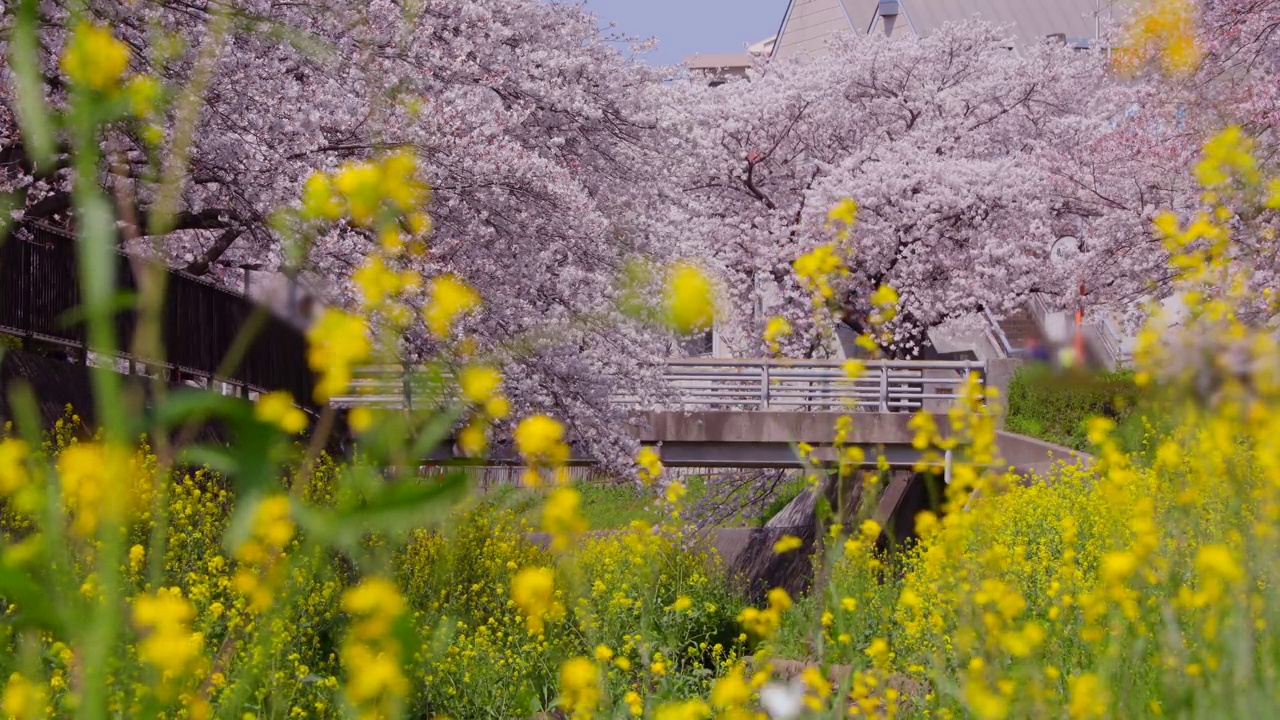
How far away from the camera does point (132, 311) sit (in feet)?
35.9

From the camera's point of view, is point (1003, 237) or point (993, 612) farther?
point (1003, 237)

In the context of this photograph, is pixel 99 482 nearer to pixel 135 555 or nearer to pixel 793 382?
pixel 135 555

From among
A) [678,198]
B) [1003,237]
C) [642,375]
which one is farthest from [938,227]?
[642,375]

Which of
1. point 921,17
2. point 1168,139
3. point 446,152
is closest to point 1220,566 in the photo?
point 446,152

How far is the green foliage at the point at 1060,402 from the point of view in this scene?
17.3 meters

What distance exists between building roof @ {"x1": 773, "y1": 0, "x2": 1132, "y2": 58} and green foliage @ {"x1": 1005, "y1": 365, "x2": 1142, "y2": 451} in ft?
68.0

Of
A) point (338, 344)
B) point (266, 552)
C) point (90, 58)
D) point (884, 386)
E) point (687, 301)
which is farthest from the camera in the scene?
point (884, 386)

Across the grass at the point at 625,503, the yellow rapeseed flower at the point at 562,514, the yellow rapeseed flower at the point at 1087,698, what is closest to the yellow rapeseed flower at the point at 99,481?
the yellow rapeseed flower at the point at 562,514

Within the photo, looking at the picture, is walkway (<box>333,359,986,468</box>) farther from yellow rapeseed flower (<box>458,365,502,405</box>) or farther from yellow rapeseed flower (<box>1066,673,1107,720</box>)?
yellow rapeseed flower (<box>458,365,502,405</box>)

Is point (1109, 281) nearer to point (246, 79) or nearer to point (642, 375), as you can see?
point (642, 375)

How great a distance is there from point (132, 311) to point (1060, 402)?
12810 millimetres

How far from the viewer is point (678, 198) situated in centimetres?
1780

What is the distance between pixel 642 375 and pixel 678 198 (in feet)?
12.3

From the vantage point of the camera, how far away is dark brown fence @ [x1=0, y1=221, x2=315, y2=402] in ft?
33.7
